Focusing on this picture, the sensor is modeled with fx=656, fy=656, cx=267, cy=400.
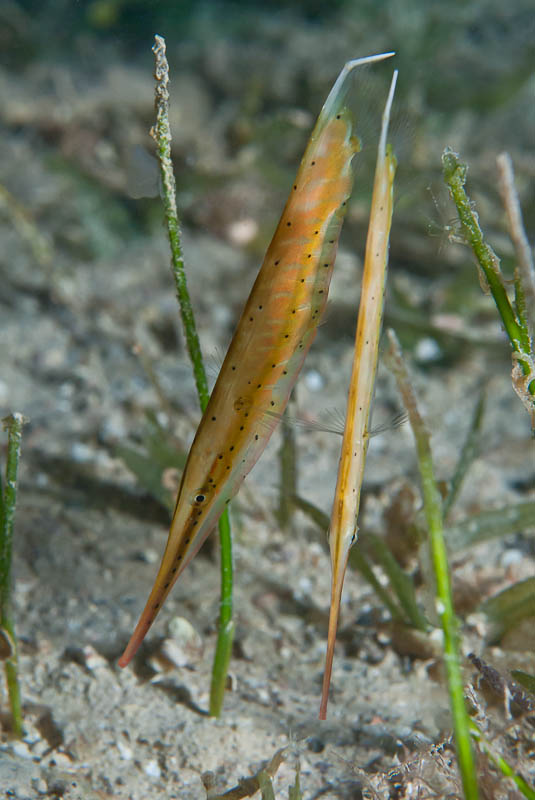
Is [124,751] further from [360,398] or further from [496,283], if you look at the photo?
[496,283]

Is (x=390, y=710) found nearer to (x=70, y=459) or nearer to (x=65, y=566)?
(x=65, y=566)

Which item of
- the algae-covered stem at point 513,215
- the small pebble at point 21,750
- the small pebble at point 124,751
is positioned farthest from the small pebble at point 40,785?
the algae-covered stem at point 513,215

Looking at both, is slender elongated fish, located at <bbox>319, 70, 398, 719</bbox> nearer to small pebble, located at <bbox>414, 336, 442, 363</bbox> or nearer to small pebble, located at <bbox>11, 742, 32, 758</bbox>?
small pebble, located at <bbox>11, 742, 32, 758</bbox>

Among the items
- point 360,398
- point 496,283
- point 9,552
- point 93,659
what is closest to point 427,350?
point 496,283

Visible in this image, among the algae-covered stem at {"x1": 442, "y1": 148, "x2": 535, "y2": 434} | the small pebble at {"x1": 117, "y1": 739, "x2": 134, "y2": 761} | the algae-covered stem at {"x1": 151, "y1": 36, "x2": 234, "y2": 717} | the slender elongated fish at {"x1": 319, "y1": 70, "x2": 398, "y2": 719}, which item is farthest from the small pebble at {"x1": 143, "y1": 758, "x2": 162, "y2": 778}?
the algae-covered stem at {"x1": 442, "y1": 148, "x2": 535, "y2": 434}

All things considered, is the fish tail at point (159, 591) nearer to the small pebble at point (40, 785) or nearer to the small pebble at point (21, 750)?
the small pebble at point (40, 785)

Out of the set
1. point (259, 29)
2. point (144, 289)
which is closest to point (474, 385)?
point (144, 289)
